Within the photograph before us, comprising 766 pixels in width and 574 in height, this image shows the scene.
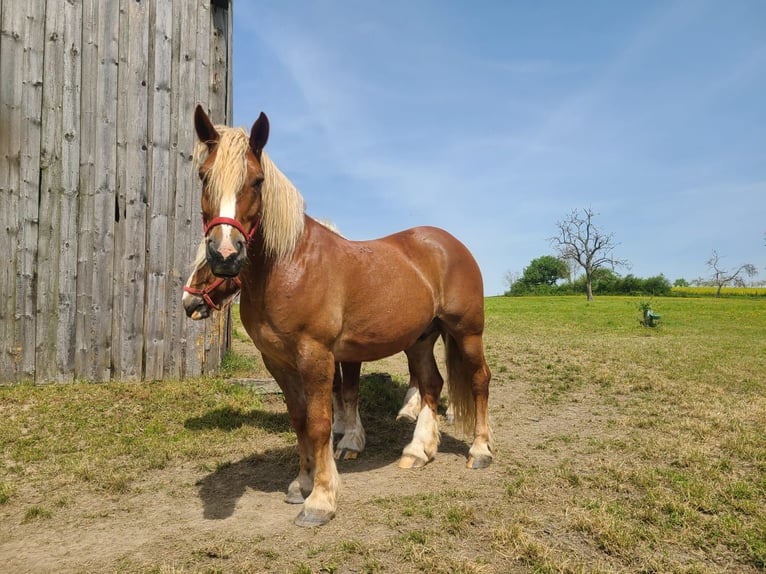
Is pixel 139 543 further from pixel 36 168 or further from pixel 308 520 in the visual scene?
pixel 36 168

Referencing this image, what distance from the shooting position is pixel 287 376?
367 centimetres

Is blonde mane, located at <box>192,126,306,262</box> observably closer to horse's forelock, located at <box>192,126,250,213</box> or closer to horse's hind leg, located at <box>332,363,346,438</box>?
horse's forelock, located at <box>192,126,250,213</box>

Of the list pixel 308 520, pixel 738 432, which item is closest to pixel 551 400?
pixel 738 432

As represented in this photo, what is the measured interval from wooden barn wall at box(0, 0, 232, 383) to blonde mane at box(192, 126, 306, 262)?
149 inches

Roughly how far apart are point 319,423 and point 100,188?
4.80 metres

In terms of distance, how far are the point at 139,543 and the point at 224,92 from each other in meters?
6.17

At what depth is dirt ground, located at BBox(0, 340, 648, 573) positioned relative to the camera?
2.74 m

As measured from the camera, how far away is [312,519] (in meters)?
3.25

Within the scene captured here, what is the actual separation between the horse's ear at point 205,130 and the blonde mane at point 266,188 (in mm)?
35

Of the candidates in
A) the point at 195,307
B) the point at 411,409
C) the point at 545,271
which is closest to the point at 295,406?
the point at 195,307

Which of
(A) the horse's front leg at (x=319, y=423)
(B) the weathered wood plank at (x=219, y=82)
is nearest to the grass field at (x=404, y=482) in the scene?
(A) the horse's front leg at (x=319, y=423)

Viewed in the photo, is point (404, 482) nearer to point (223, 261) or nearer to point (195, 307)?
point (195, 307)

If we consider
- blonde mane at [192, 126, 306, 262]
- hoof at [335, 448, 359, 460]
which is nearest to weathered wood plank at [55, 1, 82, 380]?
hoof at [335, 448, 359, 460]

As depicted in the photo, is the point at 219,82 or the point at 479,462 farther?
the point at 219,82
